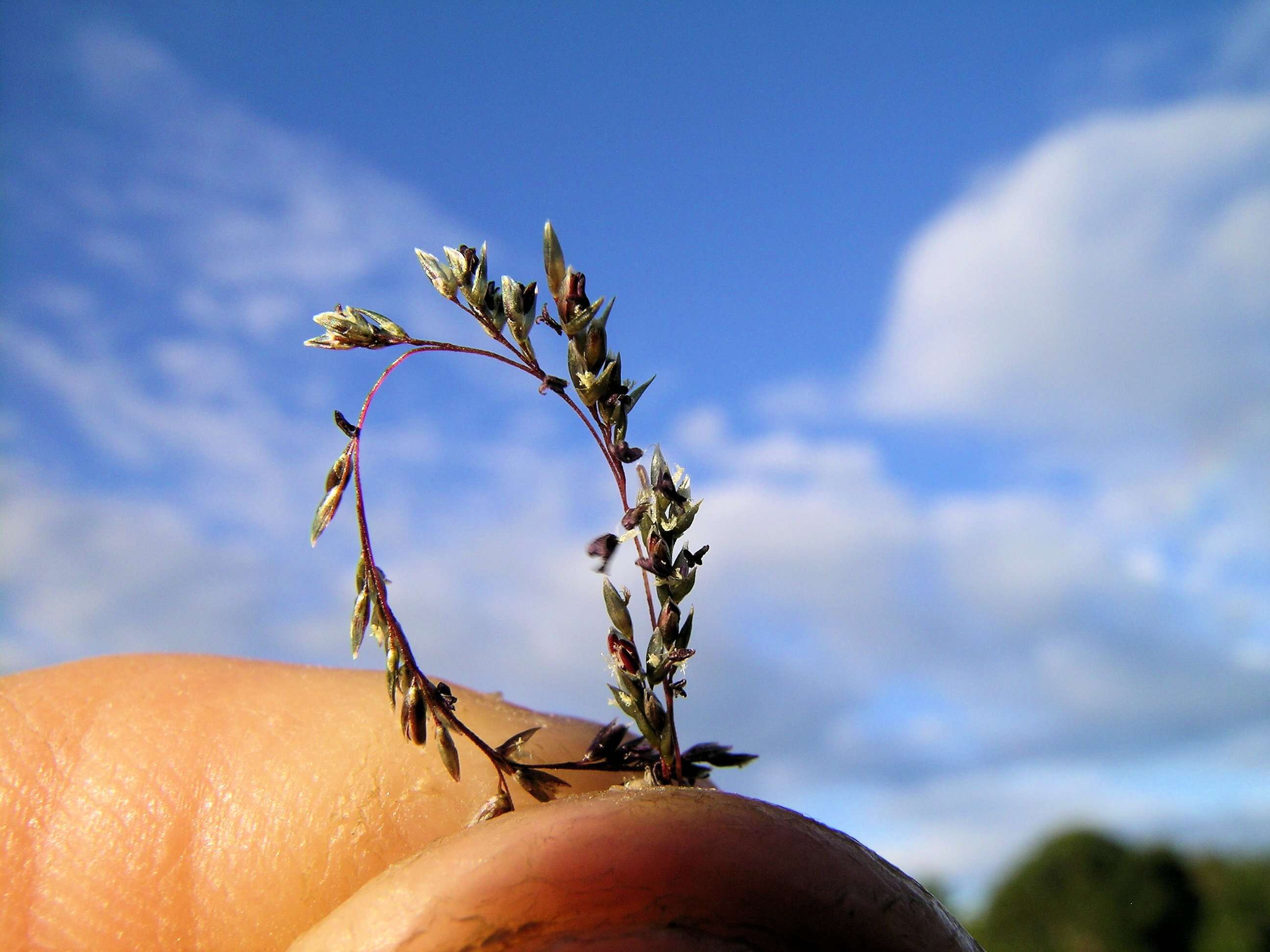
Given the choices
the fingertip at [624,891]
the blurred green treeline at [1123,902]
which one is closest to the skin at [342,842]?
the fingertip at [624,891]

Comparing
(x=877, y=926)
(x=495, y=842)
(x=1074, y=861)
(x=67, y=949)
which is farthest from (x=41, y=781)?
(x=1074, y=861)

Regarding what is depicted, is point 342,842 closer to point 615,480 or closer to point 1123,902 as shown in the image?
point 615,480

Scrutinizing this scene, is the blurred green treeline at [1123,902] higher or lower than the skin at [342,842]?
higher

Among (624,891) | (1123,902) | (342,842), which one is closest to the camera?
(624,891)

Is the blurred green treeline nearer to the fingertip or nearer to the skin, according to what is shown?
the skin

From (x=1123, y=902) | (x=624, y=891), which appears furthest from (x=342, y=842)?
(x=1123, y=902)

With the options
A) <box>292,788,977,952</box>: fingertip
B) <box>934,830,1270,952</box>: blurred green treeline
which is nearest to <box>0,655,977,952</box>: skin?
<box>292,788,977,952</box>: fingertip

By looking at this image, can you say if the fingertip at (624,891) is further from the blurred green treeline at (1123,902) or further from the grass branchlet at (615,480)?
the blurred green treeline at (1123,902)
